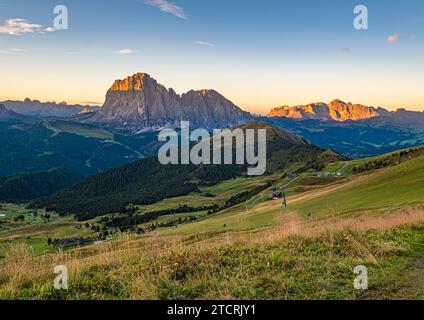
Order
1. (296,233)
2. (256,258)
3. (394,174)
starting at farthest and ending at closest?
(394,174), (296,233), (256,258)

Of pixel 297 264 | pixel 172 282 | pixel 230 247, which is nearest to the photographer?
pixel 172 282

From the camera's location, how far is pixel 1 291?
11555 mm

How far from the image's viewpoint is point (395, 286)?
1202 centimetres

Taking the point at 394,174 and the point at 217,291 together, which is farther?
the point at 394,174

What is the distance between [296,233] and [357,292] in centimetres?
756

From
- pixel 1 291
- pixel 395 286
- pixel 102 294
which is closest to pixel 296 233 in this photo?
pixel 395 286

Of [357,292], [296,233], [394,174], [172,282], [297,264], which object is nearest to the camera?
[357,292]
